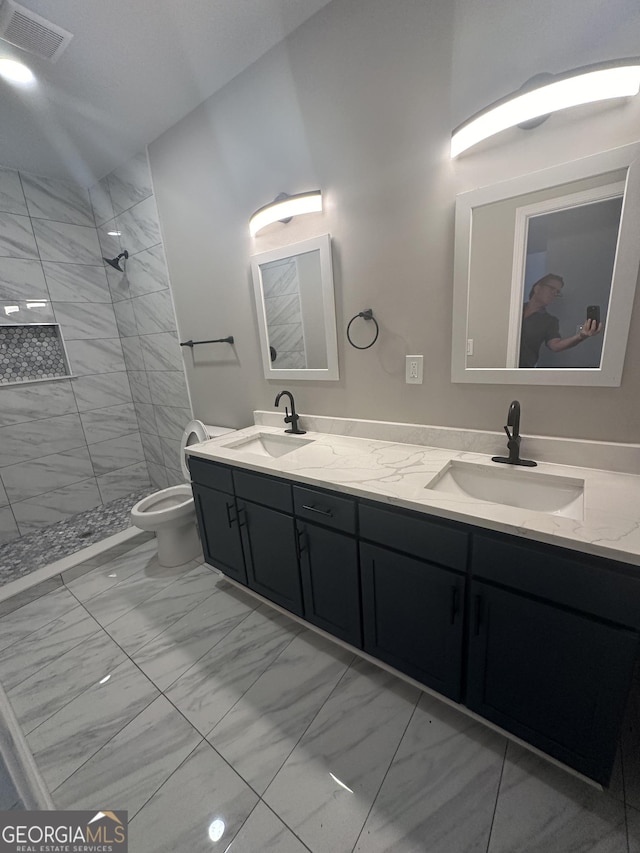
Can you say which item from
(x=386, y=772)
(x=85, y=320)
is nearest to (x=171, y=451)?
(x=85, y=320)

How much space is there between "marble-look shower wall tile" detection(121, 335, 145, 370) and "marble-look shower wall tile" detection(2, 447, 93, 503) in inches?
33.1

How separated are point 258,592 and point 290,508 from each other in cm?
65

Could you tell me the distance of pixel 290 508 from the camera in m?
1.45

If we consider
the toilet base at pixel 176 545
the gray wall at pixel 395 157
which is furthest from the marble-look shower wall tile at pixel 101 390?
the gray wall at pixel 395 157

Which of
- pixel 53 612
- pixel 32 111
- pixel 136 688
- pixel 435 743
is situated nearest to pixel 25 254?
pixel 32 111

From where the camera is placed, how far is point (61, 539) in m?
2.59

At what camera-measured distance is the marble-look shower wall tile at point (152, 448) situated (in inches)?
122

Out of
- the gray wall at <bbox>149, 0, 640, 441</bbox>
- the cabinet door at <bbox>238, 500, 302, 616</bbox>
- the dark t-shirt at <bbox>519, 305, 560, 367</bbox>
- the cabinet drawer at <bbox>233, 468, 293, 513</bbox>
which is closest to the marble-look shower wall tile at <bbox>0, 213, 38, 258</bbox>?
the gray wall at <bbox>149, 0, 640, 441</bbox>

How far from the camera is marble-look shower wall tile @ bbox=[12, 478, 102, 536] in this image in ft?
8.74

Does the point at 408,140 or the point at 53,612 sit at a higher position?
the point at 408,140

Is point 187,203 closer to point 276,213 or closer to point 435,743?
point 276,213

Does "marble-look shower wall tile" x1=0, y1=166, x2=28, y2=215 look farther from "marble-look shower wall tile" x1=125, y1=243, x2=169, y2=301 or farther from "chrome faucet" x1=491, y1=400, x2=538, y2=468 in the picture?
"chrome faucet" x1=491, y1=400, x2=538, y2=468

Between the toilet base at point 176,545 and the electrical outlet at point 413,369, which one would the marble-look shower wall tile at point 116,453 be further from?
the electrical outlet at point 413,369

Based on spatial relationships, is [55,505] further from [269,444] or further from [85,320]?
[269,444]
